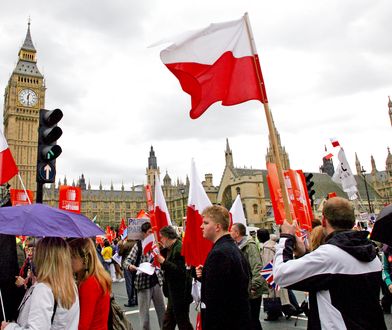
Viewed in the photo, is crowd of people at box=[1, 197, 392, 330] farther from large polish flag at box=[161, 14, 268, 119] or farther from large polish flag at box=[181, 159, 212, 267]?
large polish flag at box=[181, 159, 212, 267]

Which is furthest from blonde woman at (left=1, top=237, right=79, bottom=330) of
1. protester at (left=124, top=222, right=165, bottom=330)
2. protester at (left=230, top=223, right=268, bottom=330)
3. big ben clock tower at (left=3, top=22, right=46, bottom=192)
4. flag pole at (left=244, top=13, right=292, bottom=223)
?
big ben clock tower at (left=3, top=22, right=46, bottom=192)

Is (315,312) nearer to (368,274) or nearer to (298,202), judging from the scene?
(368,274)

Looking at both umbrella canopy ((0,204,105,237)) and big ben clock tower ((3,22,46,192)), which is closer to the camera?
umbrella canopy ((0,204,105,237))

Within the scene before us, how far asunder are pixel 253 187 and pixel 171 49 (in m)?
66.3

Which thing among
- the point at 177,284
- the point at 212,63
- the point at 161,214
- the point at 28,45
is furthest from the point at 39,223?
the point at 28,45

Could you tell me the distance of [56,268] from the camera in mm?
2629

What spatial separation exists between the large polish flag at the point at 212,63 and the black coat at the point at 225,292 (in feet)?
5.31

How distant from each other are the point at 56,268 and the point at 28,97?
91703mm

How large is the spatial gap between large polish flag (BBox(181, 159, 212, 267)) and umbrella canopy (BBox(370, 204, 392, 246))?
10.0 feet

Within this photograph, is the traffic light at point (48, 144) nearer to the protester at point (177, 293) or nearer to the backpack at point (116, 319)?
the protester at point (177, 293)

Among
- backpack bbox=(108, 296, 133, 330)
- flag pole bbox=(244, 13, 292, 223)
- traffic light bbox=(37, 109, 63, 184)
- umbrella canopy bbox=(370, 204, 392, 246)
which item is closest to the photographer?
umbrella canopy bbox=(370, 204, 392, 246)

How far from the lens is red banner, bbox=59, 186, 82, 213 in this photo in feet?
26.6

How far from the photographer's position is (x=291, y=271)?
238 centimetres

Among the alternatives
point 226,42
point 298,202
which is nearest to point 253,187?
point 298,202
